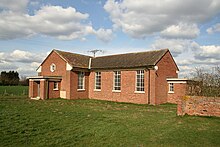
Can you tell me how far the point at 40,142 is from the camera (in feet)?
25.7

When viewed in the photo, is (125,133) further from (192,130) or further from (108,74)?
(108,74)

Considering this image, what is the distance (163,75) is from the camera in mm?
24953

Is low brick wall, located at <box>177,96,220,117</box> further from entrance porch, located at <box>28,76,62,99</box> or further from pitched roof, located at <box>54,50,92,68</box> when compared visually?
entrance porch, located at <box>28,76,62,99</box>

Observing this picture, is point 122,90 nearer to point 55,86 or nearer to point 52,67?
point 55,86

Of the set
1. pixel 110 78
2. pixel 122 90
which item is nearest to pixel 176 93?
pixel 122 90

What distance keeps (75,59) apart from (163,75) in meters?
12.1

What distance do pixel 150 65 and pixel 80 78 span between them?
10002mm

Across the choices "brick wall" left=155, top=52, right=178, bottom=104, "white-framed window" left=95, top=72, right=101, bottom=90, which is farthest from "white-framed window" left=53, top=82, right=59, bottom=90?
"brick wall" left=155, top=52, right=178, bottom=104

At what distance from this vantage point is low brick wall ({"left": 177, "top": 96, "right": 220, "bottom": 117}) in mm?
11930

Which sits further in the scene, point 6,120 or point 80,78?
point 80,78

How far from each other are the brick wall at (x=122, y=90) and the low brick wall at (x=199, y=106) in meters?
10.9

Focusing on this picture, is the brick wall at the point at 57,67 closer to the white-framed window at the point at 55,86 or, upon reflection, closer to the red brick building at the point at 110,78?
the red brick building at the point at 110,78

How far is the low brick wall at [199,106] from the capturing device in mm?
11930

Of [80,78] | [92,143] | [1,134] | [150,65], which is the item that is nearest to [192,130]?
[92,143]
